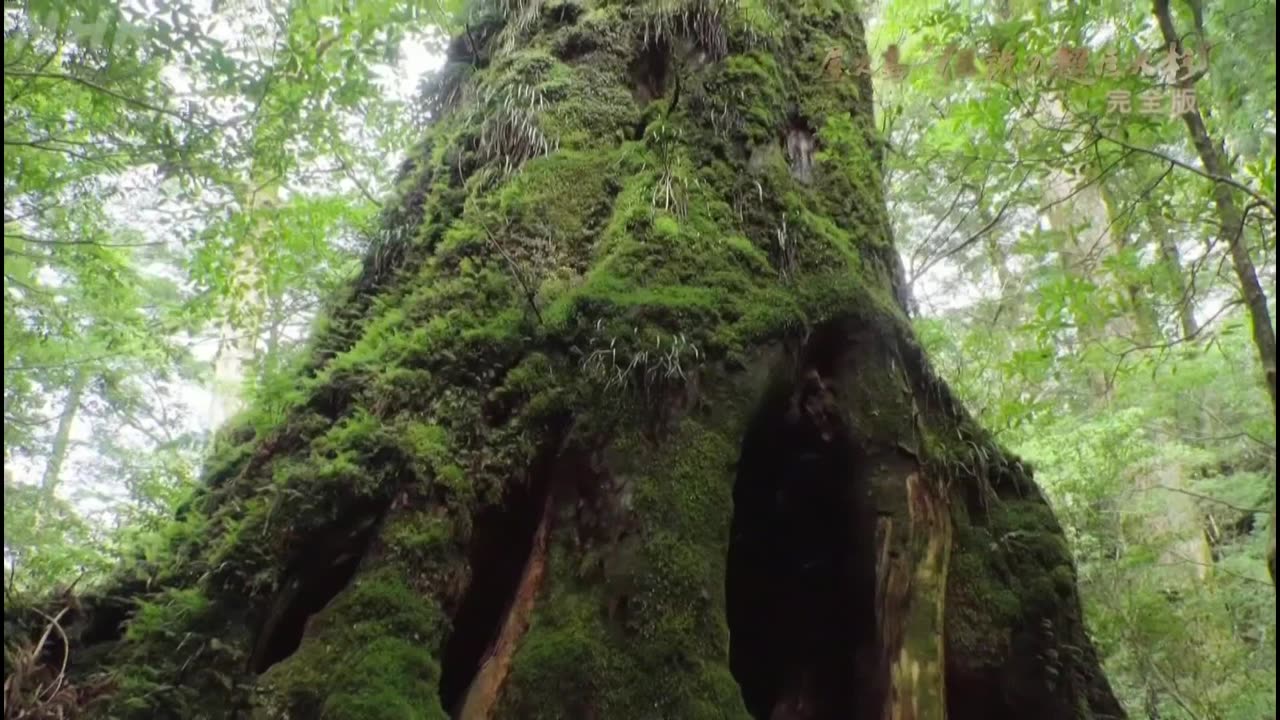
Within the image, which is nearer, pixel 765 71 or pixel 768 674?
pixel 768 674

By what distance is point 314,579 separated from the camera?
3133 mm

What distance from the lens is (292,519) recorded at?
10.0 ft

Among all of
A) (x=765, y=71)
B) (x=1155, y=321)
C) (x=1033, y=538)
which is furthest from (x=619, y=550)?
(x=1155, y=321)

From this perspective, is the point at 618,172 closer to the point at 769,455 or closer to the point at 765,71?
the point at 765,71

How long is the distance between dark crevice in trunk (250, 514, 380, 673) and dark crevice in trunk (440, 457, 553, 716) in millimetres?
463

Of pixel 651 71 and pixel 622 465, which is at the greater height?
pixel 651 71

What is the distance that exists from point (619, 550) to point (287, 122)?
3281 millimetres

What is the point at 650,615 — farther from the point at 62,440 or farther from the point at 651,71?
the point at 62,440

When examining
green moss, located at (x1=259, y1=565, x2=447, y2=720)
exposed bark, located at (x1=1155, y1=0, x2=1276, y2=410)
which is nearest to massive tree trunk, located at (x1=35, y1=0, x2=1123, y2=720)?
green moss, located at (x1=259, y1=565, x2=447, y2=720)

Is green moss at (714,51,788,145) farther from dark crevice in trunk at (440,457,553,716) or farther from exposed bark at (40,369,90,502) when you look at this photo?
exposed bark at (40,369,90,502)

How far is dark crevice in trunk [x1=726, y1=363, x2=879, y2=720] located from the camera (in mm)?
3948

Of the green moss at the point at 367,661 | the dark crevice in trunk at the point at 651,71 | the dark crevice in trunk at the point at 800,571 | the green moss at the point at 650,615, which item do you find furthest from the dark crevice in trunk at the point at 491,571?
the dark crevice in trunk at the point at 651,71

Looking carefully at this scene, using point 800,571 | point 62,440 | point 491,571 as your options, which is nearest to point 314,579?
point 491,571

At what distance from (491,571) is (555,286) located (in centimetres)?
140
